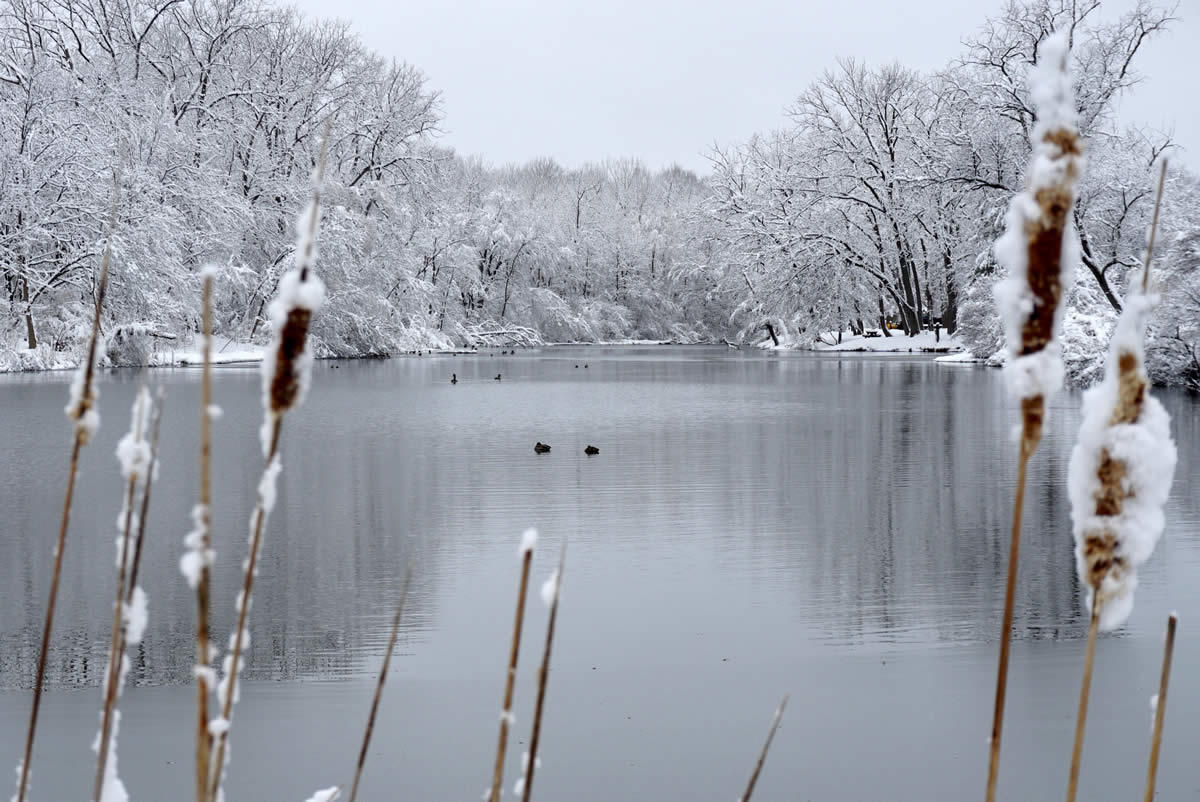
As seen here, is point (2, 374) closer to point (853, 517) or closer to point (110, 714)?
point (853, 517)

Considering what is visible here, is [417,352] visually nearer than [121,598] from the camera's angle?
No

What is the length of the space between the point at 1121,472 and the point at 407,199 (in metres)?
41.8

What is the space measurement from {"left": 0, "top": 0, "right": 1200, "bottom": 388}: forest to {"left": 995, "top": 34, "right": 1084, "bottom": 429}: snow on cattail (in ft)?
48.4

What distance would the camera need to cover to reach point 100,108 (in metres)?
28.8

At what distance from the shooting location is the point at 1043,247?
96 cm

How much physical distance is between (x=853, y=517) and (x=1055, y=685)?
376 centimetres

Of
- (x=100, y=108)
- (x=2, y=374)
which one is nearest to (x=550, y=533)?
(x=2, y=374)

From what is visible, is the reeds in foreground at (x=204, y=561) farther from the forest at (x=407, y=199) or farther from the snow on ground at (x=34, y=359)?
the snow on ground at (x=34, y=359)

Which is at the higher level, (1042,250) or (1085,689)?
(1042,250)

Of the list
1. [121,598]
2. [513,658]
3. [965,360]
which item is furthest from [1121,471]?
[965,360]

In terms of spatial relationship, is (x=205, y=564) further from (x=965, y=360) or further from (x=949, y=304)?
(x=949, y=304)

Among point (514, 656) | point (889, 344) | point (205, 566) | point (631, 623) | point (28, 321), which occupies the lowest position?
point (631, 623)

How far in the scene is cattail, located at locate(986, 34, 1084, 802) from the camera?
96 cm

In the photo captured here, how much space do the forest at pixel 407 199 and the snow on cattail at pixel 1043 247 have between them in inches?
580
